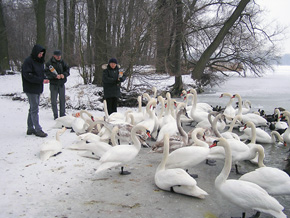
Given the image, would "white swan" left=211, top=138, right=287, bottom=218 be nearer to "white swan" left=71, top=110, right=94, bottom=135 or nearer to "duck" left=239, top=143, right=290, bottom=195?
Result: "duck" left=239, top=143, right=290, bottom=195

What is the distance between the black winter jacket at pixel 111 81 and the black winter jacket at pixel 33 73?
2.19 meters

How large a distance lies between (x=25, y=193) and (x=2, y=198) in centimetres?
28

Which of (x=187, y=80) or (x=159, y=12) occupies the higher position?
(x=159, y=12)

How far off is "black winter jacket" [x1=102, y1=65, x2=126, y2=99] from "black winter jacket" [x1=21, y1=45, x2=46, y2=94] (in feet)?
7.20

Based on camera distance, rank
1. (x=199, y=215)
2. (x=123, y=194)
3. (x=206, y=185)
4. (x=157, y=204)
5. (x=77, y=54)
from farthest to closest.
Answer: (x=77, y=54) < (x=206, y=185) < (x=123, y=194) < (x=157, y=204) < (x=199, y=215)

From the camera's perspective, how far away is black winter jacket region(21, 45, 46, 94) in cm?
591

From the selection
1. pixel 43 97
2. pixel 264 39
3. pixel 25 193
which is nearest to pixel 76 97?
pixel 43 97

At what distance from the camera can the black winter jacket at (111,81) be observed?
26.1ft

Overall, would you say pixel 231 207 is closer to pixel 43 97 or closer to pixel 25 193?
pixel 25 193

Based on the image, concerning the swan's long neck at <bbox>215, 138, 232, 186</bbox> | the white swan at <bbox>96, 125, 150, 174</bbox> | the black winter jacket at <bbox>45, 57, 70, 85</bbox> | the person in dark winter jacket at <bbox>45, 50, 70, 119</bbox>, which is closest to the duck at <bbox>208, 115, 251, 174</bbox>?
the swan's long neck at <bbox>215, 138, 232, 186</bbox>

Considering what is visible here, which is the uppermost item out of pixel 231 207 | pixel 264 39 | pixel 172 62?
pixel 264 39

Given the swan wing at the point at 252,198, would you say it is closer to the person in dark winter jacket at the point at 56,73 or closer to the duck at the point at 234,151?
the duck at the point at 234,151

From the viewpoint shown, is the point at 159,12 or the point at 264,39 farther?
the point at 264,39

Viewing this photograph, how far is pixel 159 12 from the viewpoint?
33.2 feet
